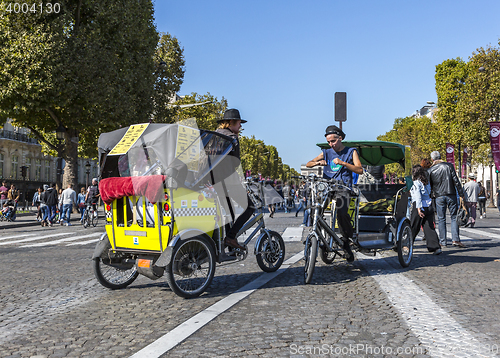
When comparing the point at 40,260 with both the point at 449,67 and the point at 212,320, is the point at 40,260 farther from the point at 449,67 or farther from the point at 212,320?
the point at 449,67

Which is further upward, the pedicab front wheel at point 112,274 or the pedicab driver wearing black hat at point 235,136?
the pedicab driver wearing black hat at point 235,136

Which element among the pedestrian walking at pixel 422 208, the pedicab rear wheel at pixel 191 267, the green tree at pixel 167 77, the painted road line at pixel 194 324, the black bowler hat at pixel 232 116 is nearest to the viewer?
the painted road line at pixel 194 324

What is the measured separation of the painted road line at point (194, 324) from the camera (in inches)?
134

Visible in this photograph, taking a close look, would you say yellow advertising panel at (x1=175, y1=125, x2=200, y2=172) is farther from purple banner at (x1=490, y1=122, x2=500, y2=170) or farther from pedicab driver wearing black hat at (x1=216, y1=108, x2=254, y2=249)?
purple banner at (x1=490, y1=122, x2=500, y2=170)

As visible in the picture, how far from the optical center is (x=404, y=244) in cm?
717

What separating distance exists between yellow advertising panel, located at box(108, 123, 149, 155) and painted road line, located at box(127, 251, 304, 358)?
1.82 m

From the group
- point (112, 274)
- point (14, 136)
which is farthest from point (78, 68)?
point (14, 136)

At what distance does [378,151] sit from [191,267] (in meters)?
5.47

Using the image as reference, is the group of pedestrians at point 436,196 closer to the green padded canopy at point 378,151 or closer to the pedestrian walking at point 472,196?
the green padded canopy at point 378,151

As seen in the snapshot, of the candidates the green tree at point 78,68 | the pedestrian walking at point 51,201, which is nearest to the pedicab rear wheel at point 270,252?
the pedestrian walking at point 51,201

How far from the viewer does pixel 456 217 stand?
9.89 metres

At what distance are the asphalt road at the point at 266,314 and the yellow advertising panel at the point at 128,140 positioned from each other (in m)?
1.50

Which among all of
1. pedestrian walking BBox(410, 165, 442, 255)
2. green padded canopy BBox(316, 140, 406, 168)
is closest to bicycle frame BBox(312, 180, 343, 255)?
green padded canopy BBox(316, 140, 406, 168)

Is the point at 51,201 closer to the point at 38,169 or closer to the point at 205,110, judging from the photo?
the point at 205,110
